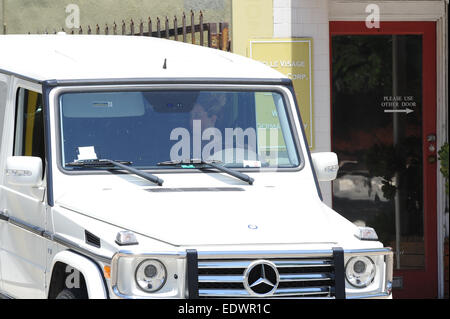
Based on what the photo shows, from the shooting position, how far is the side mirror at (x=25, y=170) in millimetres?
6324

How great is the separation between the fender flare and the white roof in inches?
49.7

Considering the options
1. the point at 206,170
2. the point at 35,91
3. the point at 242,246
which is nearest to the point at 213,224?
the point at 242,246

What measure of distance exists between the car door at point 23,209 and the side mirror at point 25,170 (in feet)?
0.57

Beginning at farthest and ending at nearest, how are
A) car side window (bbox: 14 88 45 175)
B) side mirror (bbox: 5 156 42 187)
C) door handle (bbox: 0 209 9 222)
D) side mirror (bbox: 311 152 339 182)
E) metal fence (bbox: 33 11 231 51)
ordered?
metal fence (bbox: 33 11 231 51), door handle (bbox: 0 209 9 222), side mirror (bbox: 311 152 339 182), car side window (bbox: 14 88 45 175), side mirror (bbox: 5 156 42 187)

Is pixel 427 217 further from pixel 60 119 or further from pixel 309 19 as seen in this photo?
pixel 60 119

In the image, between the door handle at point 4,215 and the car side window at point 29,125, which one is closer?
the car side window at point 29,125

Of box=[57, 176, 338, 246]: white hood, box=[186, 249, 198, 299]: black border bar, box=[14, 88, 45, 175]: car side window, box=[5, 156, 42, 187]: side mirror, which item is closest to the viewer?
box=[186, 249, 198, 299]: black border bar

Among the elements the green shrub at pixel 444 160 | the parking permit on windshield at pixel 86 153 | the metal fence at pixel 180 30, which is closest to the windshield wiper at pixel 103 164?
the parking permit on windshield at pixel 86 153

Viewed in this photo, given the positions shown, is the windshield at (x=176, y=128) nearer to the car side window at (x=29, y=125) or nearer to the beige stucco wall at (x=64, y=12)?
the car side window at (x=29, y=125)

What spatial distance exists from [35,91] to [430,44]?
558 centimetres

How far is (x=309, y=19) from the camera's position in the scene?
35.8 ft

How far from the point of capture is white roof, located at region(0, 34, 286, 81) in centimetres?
677

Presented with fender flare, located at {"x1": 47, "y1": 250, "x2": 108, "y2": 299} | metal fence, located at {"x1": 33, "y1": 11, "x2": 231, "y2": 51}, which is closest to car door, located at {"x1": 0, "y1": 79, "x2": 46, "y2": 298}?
fender flare, located at {"x1": 47, "y1": 250, "x2": 108, "y2": 299}

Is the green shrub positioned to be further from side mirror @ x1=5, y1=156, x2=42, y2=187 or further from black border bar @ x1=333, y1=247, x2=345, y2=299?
side mirror @ x1=5, y1=156, x2=42, y2=187
